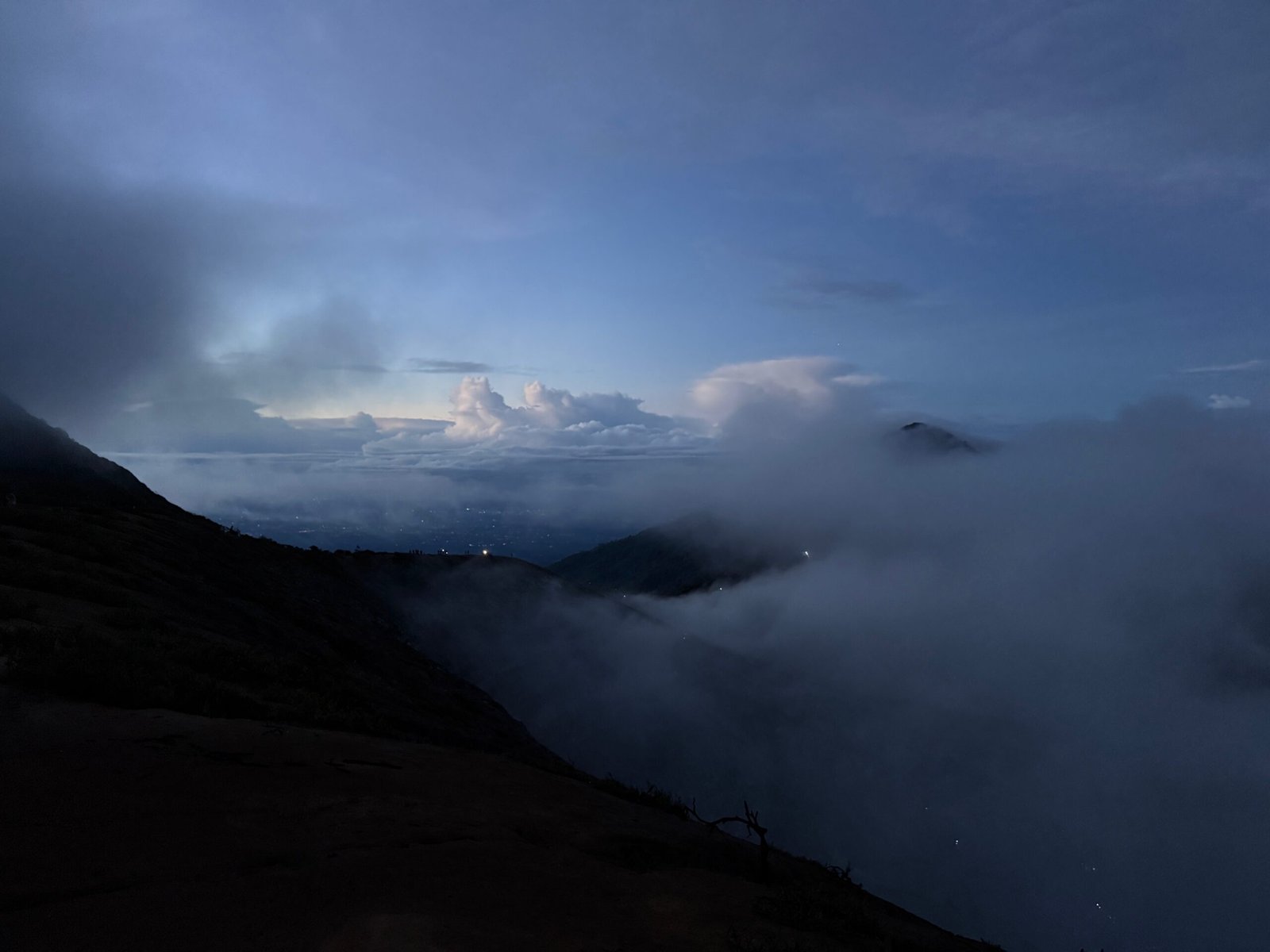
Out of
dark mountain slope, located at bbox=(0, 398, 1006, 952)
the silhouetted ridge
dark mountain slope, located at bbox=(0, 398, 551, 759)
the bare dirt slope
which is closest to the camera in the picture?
the bare dirt slope

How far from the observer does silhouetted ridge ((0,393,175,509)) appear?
179 feet

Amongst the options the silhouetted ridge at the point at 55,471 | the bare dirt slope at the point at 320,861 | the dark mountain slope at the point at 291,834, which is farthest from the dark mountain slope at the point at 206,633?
the silhouetted ridge at the point at 55,471

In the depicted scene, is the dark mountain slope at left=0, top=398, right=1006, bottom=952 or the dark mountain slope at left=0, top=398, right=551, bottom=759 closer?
the dark mountain slope at left=0, top=398, right=1006, bottom=952

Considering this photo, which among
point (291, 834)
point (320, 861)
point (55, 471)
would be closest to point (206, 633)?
point (291, 834)

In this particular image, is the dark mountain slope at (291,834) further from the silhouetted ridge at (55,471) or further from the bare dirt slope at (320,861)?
the silhouetted ridge at (55,471)

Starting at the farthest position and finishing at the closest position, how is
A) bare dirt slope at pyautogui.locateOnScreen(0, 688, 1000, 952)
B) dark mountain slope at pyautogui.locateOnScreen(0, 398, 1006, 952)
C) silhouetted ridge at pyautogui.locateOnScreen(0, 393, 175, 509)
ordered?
silhouetted ridge at pyautogui.locateOnScreen(0, 393, 175, 509)
dark mountain slope at pyautogui.locateOnScreen(0, 398, 1006, 952)
bare dirt slope at pyautogui.locateOnScreen(0, 688, 1000, 952)

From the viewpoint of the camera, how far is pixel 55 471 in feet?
219

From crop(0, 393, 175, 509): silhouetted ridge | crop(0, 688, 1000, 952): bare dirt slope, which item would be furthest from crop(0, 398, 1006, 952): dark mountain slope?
crop(0, 393, 175, 509): silhouetted ridge

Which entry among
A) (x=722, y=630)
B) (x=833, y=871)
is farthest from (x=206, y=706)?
(x=722, y=630)

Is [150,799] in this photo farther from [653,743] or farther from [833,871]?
[653,743]

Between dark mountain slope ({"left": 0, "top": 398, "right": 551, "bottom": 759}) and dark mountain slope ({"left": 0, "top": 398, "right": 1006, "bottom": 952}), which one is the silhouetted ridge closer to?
dark mountain slope ({"left": 0, "top": 398, "right": 551, "bottom": 759})

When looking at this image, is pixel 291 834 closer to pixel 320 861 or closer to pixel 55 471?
pixel 320 861

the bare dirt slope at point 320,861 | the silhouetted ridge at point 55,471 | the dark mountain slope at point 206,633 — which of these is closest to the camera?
the bare dirt slope at point 320,861

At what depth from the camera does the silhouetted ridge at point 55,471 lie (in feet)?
179
